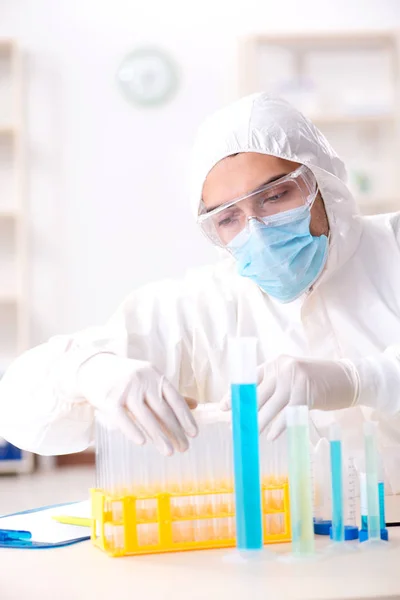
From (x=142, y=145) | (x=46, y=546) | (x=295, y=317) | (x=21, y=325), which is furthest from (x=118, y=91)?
(x=46, y=546)

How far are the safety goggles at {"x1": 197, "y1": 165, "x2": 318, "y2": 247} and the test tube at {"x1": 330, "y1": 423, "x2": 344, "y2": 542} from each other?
0.59 m

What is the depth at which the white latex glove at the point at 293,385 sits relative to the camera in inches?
46.4

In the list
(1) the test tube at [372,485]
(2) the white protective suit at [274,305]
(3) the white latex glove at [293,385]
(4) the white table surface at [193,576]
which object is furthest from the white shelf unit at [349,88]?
(4) the white table surface at [193,576]

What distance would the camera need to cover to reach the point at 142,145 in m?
4.58

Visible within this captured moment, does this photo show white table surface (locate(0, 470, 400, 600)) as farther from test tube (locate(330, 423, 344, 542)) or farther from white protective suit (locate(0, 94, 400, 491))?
white protective suit (locate(0, 94, 400, 491))

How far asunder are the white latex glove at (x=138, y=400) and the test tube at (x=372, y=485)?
0.71 ft

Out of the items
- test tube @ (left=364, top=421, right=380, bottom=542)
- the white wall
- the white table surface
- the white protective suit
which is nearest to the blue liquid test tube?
the white table surface

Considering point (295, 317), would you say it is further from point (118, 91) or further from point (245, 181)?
point (118, 91)

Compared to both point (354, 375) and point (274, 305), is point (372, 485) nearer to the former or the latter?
point (354, 375)

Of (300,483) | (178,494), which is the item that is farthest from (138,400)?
(300,483)

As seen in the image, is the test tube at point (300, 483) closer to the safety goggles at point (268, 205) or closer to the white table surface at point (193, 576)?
the white table surface at point (193, 576)

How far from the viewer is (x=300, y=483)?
37.6 inches

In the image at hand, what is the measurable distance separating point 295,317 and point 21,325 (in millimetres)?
2877

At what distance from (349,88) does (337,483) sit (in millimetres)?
3887
